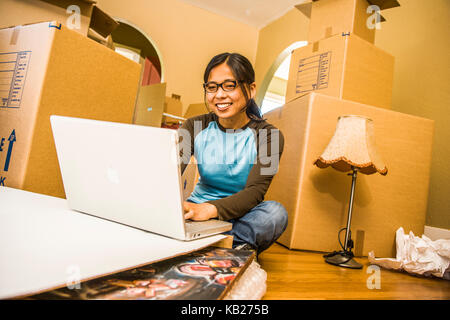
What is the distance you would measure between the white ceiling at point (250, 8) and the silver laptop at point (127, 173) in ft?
10.3

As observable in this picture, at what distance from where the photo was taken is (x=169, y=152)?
1.48ft

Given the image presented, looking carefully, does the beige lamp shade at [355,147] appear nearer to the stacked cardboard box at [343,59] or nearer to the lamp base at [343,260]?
the stacked cardboard box at [343,59]

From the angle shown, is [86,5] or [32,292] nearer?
[32,292]

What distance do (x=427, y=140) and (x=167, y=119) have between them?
200 cm

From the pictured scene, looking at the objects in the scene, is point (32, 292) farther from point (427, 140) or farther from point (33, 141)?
point (427, 140)

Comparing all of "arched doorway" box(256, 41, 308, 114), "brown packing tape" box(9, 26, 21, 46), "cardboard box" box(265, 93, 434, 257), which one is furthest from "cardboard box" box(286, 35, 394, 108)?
"arched doorway" box(256, 41, 308, 114)

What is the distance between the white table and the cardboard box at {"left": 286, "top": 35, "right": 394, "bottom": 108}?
1112mm

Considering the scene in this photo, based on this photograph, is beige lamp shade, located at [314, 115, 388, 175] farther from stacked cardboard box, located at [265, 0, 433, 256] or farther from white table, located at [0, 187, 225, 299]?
white table, located at [0, 187, 225, 299]

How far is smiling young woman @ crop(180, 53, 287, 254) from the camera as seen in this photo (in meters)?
0.84

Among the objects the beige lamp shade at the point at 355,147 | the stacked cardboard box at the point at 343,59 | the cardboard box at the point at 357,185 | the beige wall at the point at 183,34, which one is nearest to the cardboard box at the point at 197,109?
the beige wall at the point at 183,34

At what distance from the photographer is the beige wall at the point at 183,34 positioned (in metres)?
3.17

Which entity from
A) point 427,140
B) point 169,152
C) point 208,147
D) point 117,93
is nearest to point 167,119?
point 117,93

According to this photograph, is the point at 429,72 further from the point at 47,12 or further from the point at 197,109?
the point at 47,12
